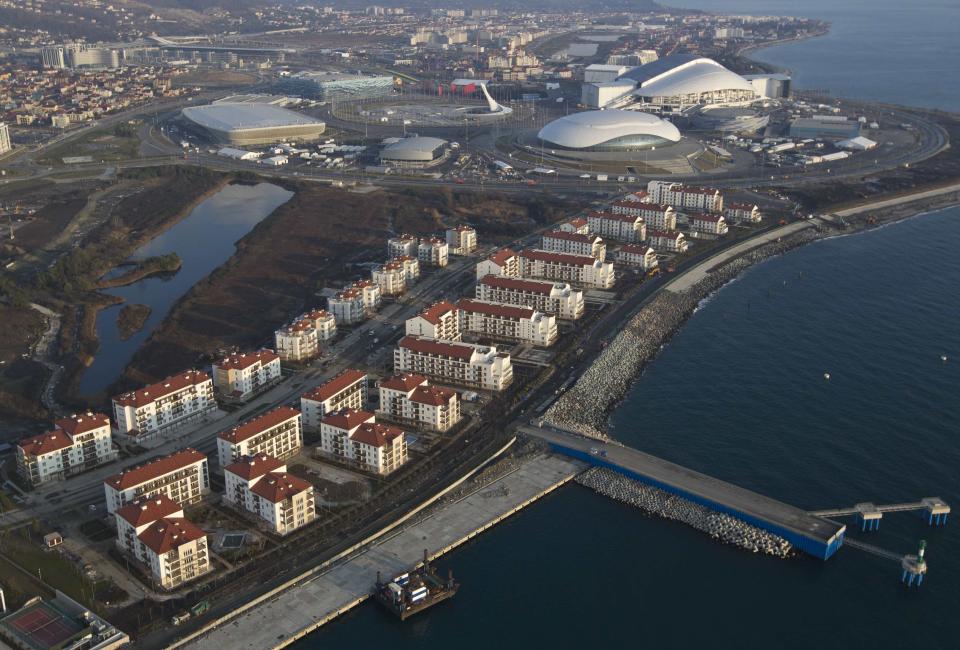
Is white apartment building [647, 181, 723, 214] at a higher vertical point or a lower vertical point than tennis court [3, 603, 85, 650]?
higher

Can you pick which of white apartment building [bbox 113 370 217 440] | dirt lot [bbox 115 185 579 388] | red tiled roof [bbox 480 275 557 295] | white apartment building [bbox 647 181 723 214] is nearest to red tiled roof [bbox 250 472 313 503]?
white apartment building [bbox 113 370 217 440]

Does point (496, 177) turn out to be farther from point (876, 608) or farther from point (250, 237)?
point (876, 608)

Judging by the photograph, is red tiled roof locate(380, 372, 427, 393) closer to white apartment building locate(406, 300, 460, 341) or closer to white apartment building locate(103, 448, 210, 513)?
white apartment building locate(406, 300, 460, 341)

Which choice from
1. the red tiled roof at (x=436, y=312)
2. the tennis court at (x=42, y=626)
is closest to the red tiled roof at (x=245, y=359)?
the red tiled roof at (x=436, y=312)

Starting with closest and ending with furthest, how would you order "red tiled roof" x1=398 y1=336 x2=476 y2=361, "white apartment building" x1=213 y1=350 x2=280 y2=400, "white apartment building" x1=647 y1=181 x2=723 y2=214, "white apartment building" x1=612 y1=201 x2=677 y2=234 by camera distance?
"white apartment building" x1=213 y1=350 x2=280 y2=400 < "red tiled roof" x1=398 y1=336 x2=476 y2=361 < "white apartment building" x1=612 y1=201 x2=677 y2=234 < "white apartment building" x1=647 y1=181 x2=723 y2=214

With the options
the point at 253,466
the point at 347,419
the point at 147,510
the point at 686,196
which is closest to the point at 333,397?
the point at 347,419

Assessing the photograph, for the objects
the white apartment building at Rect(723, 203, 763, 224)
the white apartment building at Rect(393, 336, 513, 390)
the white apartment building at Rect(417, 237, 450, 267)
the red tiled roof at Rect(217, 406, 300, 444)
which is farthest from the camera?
the white apartment building at Rect(723, 203, 763, 224)

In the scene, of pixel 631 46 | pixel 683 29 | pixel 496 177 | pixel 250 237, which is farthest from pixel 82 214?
pixel 683 29
